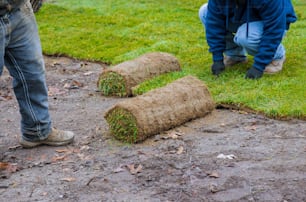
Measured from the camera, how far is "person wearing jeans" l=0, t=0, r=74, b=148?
13.5 feet

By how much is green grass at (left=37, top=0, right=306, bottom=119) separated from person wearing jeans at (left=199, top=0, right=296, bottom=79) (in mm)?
147

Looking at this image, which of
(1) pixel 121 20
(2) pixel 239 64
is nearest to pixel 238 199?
(2) pixel 239 64

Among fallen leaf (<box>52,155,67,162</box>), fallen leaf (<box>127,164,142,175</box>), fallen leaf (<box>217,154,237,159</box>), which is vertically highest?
fallen leaf (<box>217,154,237,159</box>)

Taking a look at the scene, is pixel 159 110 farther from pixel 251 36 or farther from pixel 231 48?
pixel 231 48

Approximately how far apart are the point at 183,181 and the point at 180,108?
1114 millimetres

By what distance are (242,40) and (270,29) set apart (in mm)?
284

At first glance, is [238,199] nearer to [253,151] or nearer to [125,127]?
[253,151]

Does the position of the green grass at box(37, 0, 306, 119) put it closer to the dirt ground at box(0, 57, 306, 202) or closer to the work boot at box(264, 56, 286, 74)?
the work boot at box(264, 56, 286, 74)

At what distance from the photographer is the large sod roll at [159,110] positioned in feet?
14.9

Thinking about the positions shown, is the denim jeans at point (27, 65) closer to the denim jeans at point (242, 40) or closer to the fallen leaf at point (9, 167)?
the fallen leaf at point (9, 167)

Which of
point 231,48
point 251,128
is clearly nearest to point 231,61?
point 231,48

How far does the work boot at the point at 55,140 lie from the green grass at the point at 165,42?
1332mm

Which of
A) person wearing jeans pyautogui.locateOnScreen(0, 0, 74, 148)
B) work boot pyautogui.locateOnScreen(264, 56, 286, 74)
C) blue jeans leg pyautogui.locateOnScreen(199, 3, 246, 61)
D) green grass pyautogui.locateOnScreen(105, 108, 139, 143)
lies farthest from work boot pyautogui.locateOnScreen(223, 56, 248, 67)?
person wearing jeans pyautogui.locateOnScreen(0, 0, 74, 148)

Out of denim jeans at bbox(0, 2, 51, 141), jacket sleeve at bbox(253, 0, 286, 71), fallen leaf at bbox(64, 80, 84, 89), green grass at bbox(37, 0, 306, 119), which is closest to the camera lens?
denim jeans at bbox(0, 2, 51, 141)
